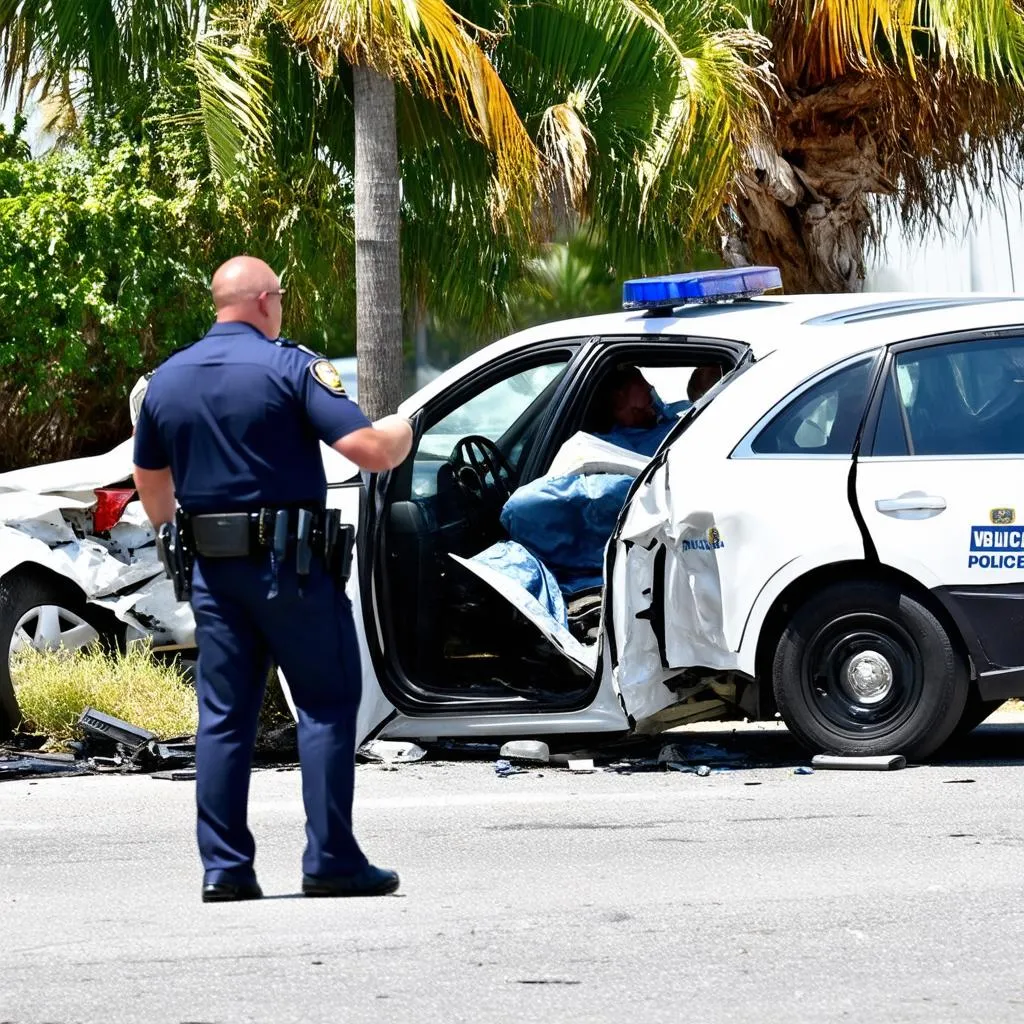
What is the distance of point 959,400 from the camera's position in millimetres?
6875

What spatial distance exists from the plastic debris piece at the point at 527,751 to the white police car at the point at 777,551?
7.9 inches

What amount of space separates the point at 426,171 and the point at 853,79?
2.87 meters

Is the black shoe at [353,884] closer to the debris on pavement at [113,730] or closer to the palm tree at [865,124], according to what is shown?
the debris on pavement at [113,730]

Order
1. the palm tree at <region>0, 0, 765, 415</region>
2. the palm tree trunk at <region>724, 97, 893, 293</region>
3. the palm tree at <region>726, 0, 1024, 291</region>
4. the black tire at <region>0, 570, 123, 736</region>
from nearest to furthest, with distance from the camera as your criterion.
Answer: the black tire at <region>0, 570, 123, 736</region> < the palm tree at <region>0, 0, 765, 415</region> < the palm tree at <region>726, 0, 1024, 291</region> < the palm tree trunk at <region>724, 97, 893, 293</region>

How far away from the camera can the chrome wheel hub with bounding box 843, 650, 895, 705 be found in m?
6.89

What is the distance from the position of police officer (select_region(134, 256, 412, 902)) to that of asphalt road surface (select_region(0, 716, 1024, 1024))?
0.88 feet

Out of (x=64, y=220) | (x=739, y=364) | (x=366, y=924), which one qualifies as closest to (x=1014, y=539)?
(x=739, y=364)

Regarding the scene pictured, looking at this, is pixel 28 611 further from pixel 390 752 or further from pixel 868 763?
pixel 868 763

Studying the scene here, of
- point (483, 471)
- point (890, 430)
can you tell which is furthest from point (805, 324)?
point (483, 471)

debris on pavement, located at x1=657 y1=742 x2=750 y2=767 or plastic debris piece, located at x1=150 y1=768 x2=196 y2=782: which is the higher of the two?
plastic debris piece, located at x1=150 y1=768 x2=196 y2=782

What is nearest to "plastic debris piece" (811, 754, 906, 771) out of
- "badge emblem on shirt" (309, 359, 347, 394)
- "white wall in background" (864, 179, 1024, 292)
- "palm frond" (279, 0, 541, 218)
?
"badge emblem on shirt" (309, 359, 347, 394)

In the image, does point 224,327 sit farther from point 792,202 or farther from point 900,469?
point 792,202

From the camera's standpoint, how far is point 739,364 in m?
7.13

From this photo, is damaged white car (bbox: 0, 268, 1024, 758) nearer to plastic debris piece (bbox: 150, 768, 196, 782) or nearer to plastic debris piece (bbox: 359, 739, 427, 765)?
plastic debris piece (bbox: 359, 739, 427, 765)
